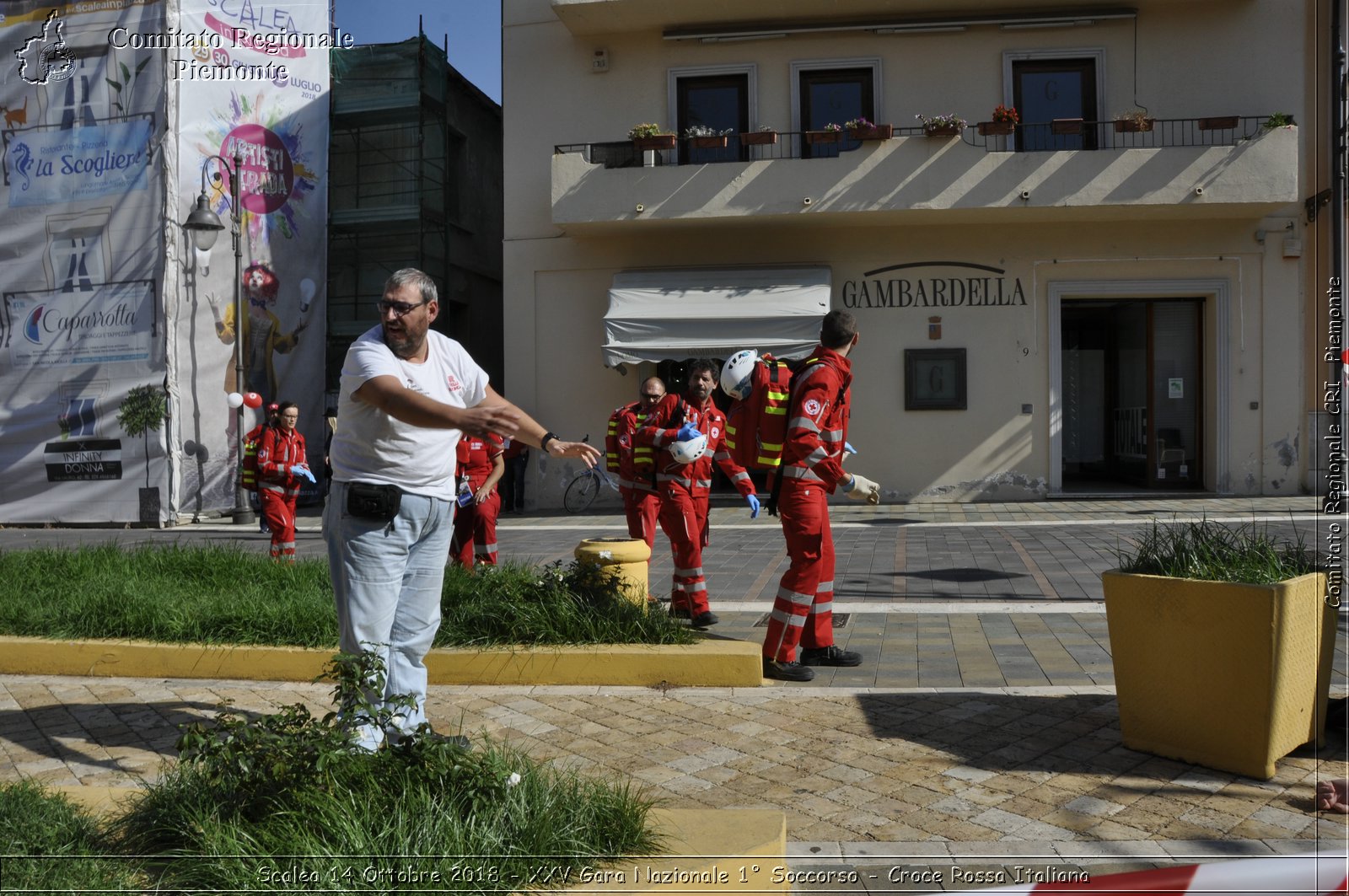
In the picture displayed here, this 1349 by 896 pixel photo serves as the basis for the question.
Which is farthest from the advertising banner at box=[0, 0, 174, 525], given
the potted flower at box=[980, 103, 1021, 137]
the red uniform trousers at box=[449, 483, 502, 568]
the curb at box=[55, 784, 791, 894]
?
the curb at box=[55, 784, 791, 894]

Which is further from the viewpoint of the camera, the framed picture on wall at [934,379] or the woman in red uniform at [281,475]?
the framed picture on wall at [934,379]

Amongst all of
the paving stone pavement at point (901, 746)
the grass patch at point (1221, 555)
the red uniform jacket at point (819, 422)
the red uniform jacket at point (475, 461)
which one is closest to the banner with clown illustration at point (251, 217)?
the red uniform jacket at point (475, 461)

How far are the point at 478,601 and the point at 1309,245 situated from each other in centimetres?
1619

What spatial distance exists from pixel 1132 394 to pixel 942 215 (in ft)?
17.5

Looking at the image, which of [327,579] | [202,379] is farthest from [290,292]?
[327,579]

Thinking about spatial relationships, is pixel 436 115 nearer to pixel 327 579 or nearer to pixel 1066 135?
pixel 1066 135

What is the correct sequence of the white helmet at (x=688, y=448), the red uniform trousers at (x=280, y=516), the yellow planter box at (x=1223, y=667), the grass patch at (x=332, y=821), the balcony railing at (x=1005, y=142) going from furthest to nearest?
the balcony railing at (x=1005, y=142) → the red uniform trousers at (x=280, y=516) → the white helmet at (x=688, y=448) → the yellow planter box at (x=1223, y=667) → the grass patch at (x=332, y=821)

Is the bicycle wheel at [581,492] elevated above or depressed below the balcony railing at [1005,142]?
below

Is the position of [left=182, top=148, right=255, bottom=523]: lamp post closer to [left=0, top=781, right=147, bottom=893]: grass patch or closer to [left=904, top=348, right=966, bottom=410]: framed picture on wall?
[left=904, top=348, right=966, bottom=410]: framed picture on wall

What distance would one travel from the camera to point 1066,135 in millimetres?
17797

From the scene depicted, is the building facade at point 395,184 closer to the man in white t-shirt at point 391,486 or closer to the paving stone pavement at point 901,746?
the paving stone pavement at point 901,746

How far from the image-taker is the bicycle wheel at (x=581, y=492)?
18344 millimetres

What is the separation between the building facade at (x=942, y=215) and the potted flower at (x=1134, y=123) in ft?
0.47

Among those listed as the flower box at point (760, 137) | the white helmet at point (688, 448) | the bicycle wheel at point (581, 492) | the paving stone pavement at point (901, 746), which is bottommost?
the paving stone pavement at point (901, 746)
